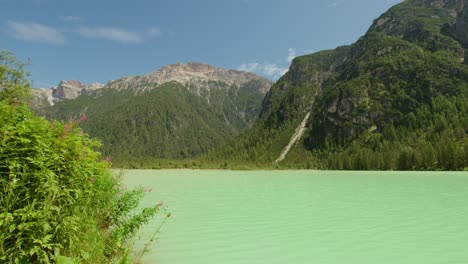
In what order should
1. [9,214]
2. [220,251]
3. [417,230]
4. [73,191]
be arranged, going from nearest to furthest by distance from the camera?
[9,214]
[73,191]
[220,251]
[417,230]

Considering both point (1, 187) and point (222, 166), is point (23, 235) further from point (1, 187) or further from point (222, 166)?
point (222, 166)

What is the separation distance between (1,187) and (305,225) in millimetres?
17070

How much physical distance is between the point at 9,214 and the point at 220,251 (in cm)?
974

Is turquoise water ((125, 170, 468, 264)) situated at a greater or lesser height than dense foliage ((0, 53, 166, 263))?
lesser

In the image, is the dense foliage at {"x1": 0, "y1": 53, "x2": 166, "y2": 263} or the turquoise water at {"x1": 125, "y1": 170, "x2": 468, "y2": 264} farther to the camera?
the turquoise water at {"x1": 125, "y1": 170, "x2": 468, "y2": 264}

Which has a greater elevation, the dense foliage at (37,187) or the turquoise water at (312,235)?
the dense foliage at (37,187)

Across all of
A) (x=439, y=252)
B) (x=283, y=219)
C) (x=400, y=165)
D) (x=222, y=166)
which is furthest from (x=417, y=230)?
(x=222, y=166)

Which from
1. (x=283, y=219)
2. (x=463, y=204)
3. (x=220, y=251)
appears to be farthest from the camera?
(x=463, y=204)

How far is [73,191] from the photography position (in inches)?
305

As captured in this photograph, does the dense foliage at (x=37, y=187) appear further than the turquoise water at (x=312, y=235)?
No

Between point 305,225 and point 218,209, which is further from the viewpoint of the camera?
point 218,209

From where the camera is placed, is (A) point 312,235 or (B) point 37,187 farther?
(A) point 312,235

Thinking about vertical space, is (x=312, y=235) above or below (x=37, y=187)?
below

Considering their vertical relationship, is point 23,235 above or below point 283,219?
above
